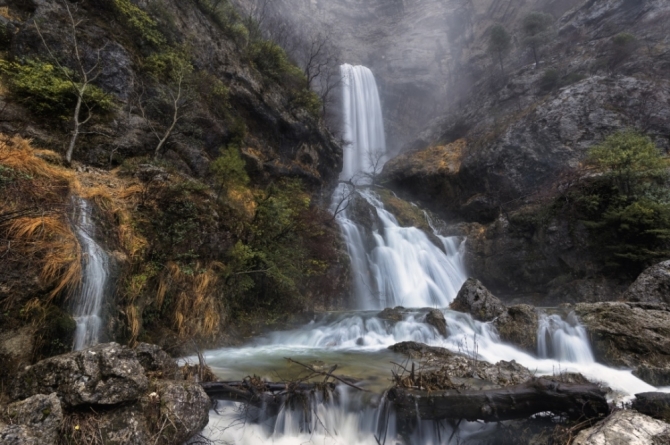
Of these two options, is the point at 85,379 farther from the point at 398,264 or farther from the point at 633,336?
the point at 398,264

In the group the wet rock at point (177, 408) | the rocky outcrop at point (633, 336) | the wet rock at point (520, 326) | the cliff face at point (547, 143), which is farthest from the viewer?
the cliff face at point (547, 143)

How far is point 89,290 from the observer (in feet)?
17.6

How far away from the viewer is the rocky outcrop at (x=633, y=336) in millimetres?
7312

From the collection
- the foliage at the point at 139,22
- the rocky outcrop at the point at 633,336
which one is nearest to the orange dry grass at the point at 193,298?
the rocky outcrop at the point at 633,336

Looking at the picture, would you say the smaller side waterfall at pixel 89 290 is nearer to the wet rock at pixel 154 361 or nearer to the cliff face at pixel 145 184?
the cliff face at pixel 145 184

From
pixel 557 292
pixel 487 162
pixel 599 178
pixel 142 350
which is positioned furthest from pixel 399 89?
pixel 142 350

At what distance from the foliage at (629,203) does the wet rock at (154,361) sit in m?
15.6

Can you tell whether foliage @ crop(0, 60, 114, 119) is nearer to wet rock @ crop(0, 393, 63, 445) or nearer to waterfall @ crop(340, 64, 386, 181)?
wet rock @ crop(0, 393, 63, 445)

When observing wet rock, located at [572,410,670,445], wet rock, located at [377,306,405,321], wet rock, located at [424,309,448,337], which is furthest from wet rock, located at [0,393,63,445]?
wet rock, located at [377,306,405,321]

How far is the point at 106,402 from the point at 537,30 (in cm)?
4085

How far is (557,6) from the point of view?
36.2m

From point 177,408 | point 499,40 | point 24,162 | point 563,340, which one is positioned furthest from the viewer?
point 499,40

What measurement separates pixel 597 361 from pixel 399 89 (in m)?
41.8

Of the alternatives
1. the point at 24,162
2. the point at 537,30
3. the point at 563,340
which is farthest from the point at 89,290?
the point at 537,30
